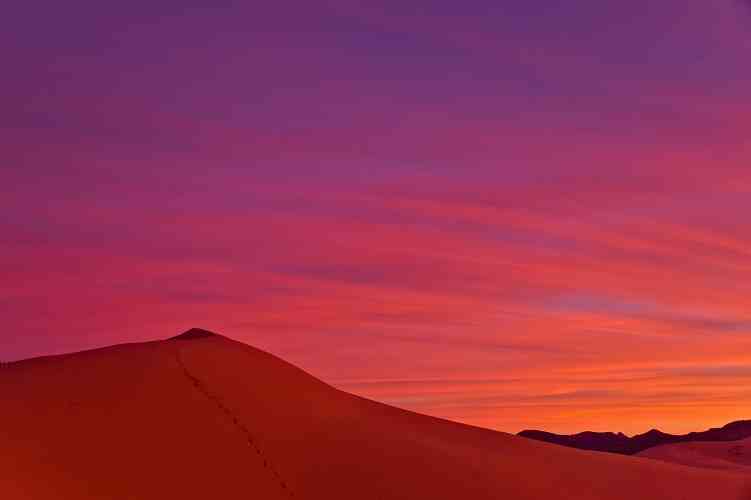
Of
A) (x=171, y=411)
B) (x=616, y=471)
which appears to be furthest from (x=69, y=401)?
(x=616, y=471)

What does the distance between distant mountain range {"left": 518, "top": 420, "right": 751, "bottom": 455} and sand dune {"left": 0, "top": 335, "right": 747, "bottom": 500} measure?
6072cm

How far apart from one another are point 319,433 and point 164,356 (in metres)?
4.37

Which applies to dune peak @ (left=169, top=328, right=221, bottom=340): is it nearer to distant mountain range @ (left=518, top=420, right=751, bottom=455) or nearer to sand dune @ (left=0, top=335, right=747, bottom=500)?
sand dune @ (left=0, top=335, right=747, bottom=500)

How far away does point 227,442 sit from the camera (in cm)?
1714

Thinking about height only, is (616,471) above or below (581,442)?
below

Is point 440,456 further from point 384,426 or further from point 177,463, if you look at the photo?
point 177,463

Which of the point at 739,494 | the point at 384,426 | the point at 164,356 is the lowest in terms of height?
the point at 739,494

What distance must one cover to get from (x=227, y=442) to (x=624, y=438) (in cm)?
7474

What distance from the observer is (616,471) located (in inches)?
947

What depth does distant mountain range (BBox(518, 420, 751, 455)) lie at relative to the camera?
82312 millimetres

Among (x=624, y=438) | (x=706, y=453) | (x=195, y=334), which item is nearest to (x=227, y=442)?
(x=195, y=334)

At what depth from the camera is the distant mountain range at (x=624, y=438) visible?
82.3 metres

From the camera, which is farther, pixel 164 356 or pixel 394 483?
pixel 164 356

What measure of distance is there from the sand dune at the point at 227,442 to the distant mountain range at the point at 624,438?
60.7 metres
